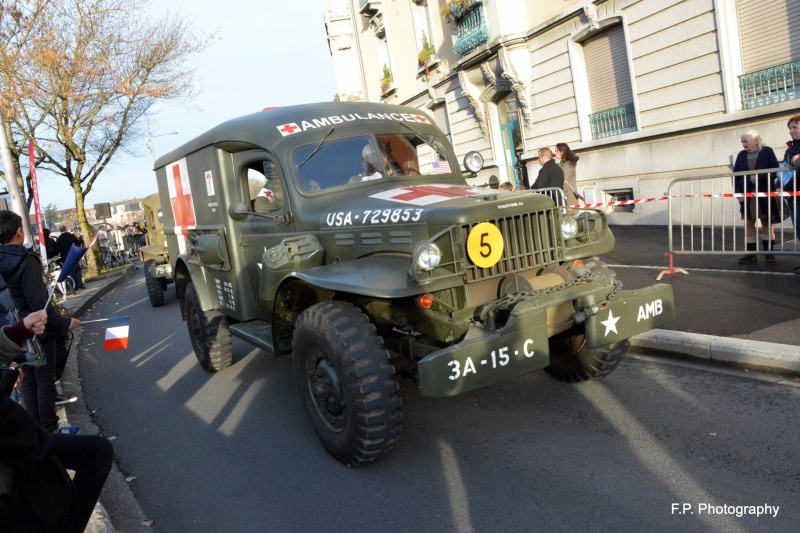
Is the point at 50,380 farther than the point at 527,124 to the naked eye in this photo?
No

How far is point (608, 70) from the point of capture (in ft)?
46.0

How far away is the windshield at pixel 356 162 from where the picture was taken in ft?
16.8

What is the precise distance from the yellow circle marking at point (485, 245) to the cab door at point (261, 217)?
167 cm

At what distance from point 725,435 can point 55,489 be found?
3.49 metres

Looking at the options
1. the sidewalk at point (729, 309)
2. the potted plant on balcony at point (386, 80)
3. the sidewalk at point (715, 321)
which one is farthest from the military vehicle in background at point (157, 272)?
the potted plant on balcony at point (386, 80)

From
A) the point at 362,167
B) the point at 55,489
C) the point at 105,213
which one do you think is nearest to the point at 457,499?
the point at 55,489

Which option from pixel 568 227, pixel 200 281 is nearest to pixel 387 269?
pixel 568 227

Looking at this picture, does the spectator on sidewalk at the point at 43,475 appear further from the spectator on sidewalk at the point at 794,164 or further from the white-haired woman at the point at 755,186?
the white-haired woman at the point at 755,186

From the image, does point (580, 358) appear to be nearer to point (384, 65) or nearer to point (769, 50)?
point (769, 50)

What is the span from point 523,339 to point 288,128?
2750 millimetres

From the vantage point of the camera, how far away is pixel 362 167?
5.20m

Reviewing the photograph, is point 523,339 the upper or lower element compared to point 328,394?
upper

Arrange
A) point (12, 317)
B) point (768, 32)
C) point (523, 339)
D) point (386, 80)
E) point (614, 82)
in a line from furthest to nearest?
point (386, 80) < point (614, 82) < point (768, 32) < point (12, 317) < point (523, 339)

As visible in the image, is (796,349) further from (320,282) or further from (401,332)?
(320,282)
